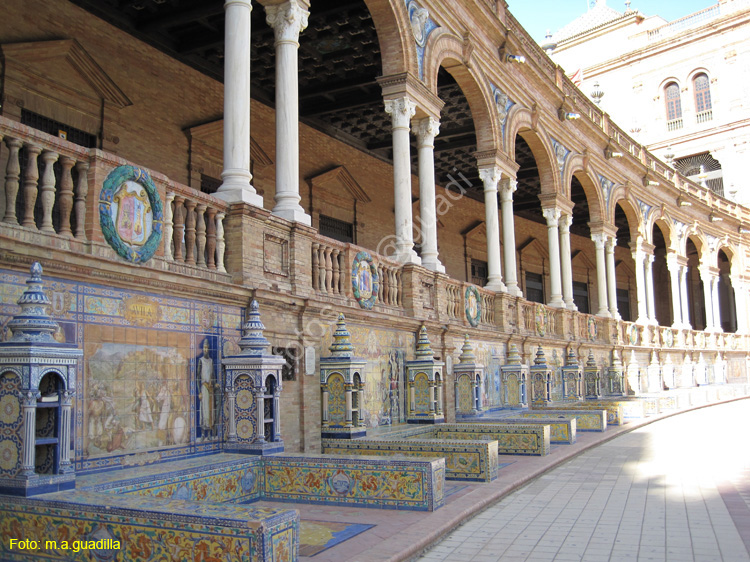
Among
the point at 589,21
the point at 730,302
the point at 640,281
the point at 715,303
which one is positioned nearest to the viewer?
the point at 640,281

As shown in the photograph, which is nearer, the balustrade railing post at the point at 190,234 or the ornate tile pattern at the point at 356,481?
the ornate tile pattern at the point at 356,481

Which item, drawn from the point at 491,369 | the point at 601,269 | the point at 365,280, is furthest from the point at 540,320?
the point at 365,280

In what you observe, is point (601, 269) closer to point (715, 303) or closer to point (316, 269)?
point (715, 303)

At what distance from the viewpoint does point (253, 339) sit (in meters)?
7.19

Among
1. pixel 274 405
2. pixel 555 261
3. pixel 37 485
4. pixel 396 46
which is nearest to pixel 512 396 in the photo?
pixel 555 261

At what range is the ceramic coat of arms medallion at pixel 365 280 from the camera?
33.6ft

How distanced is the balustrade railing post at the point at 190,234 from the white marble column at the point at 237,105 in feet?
2.68

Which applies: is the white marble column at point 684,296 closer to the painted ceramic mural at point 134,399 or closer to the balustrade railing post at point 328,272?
the balustrade railing post at point 328,272

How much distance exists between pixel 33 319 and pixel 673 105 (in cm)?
4485

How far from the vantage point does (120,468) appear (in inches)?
241

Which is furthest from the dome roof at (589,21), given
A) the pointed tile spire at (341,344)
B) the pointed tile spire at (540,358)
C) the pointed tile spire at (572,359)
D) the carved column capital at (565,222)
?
the pointed tile spire at (341,344)

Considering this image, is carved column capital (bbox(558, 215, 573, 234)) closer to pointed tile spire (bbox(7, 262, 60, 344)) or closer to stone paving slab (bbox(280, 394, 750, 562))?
stone paving slab (bbox(280, 394, 750, 562))

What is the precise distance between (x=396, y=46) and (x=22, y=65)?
5.80 metres

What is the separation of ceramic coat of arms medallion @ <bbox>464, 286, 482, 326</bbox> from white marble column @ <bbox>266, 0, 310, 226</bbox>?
5.78 m
